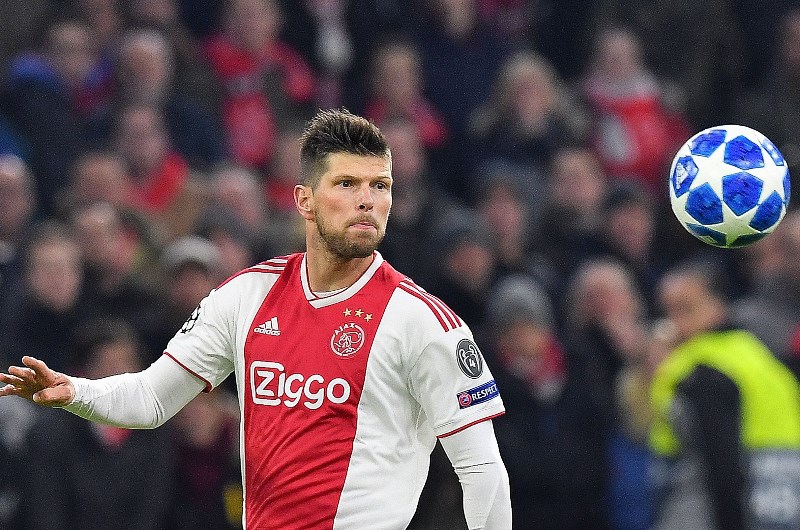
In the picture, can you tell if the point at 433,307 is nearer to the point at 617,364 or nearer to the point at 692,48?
the point at 617,364

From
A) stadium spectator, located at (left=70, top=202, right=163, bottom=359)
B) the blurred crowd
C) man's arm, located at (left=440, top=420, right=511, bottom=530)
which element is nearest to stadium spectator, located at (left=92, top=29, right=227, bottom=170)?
the blurred crowd

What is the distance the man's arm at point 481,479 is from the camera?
4.58 metres

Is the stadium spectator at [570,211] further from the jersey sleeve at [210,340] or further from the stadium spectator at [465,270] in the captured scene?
the jersey sleeve at [210,340]

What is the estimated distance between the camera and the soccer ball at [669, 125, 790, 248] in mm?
5469

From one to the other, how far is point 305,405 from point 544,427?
14.1 ft

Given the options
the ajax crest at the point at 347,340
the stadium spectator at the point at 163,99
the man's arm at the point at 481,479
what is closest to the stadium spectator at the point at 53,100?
the stadium spectator at the point at 163,99

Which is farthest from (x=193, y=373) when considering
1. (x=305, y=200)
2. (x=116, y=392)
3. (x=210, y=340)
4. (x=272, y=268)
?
(x=305, y=200)

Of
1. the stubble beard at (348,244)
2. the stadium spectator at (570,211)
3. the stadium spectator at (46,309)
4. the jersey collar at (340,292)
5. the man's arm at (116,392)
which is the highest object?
the stadium spectator at (570,211)

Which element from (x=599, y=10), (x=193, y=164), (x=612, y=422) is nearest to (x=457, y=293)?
(x=612, y=422)

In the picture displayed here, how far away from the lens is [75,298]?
830cm

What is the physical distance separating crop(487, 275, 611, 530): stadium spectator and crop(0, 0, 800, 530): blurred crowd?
0.01 m

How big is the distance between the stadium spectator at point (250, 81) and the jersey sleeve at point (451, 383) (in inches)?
228

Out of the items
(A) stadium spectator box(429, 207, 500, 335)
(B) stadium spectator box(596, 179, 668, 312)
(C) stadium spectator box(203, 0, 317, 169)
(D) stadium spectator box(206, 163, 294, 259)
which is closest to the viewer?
(D) stadium spectator box(206, 163, 294, 259)

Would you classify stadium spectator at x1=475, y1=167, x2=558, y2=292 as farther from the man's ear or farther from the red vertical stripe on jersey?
the red vertical stripe on jersey
